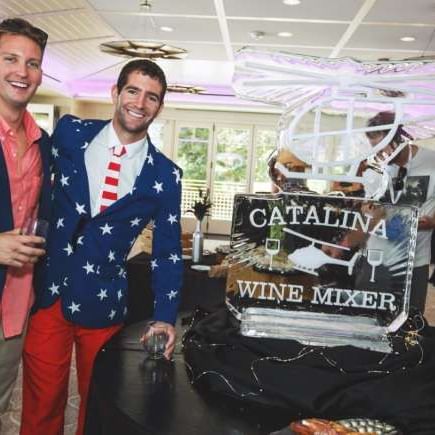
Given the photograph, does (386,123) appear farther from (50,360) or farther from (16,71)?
(50,360)

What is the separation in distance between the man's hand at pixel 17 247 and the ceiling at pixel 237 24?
12.5 ft

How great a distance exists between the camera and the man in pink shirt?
1555 mm

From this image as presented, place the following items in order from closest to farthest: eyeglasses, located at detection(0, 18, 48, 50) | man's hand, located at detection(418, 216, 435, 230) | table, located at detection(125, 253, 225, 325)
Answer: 1. eyeglasses, located at detection(0, 18, 48, 50)
2. man's hand, located at detection(418, 216, 435, 230)
3. table, located at detection(125, 253, 225, 325)

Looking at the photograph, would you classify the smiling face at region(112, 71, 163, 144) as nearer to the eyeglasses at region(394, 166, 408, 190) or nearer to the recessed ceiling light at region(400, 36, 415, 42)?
the eyeglasses at region(394, 166, 408, 190)

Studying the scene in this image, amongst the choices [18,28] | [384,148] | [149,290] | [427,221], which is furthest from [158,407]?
[149,290]

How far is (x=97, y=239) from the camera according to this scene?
1687mm

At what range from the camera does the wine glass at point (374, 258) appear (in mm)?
1480

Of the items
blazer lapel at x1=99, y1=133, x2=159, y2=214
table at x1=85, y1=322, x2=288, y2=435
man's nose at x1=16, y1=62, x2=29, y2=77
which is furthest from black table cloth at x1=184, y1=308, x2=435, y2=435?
man's nose at x1=16, y1=62, x2=29, y2=77

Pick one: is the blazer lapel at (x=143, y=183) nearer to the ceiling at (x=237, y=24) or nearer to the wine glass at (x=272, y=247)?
the wine glass at (x=272, y=247)

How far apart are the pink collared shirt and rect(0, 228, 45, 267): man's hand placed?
16 cm

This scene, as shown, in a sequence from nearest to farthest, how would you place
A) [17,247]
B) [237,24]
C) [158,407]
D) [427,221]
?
[158,407] → [17,247] → [427,221] → [237,24]

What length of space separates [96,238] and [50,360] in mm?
447

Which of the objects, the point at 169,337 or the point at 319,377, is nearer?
the point at 319,377

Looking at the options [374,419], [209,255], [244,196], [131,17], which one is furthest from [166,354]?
[131,17]
